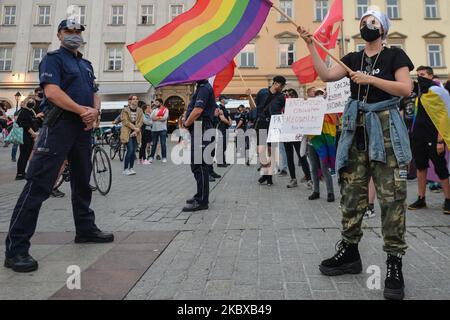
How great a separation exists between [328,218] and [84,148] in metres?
3.06

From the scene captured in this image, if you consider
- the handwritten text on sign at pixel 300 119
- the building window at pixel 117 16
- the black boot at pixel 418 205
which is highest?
the building window at pixel 117 16

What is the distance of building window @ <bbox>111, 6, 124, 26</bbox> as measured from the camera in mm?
36906

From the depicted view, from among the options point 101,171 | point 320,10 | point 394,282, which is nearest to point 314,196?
point 394,282

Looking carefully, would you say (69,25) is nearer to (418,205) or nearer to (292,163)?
(418,205)

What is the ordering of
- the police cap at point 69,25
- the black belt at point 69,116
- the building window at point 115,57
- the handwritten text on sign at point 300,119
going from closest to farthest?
the black belt at point 69,116
the police cap at point 69,25
the handwritten text on sign at point 300,119
the building window at point 115,57

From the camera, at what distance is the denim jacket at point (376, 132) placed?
102 inches

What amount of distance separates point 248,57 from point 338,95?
3152 centimetres

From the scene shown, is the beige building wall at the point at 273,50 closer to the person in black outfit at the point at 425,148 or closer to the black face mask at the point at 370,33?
the person in black outfit at the point at 425,148

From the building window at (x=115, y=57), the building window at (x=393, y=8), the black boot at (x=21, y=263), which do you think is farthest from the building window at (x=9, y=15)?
the black boot at (x=21, y=263)

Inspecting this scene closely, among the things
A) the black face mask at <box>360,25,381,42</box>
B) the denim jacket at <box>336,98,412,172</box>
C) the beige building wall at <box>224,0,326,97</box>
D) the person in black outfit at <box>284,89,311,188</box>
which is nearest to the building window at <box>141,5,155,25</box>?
the beige building wall at <box>224,0,326,97</box>

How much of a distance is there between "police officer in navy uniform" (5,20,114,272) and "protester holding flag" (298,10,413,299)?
2132 millimetres

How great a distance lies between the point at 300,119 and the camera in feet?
22.1

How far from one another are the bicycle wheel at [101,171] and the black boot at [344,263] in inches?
198

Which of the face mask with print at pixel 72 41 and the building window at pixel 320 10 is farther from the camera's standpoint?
the building window at pixel 320 10
